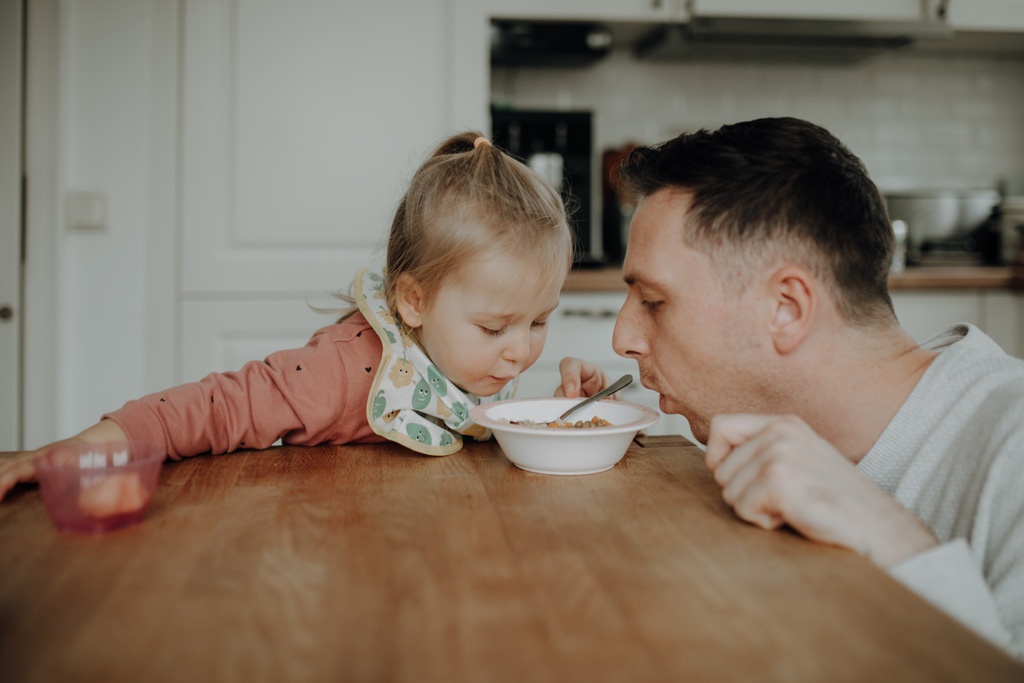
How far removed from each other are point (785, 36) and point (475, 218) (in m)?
2.09

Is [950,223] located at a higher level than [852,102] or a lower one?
lower

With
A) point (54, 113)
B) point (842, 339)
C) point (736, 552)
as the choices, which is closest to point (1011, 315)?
point (842, 339)

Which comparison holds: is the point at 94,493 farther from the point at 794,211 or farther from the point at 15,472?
the point at 794,211

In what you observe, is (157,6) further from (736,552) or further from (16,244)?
(736,552)

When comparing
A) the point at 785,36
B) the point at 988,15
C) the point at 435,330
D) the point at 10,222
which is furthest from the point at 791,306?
the point at 988,15

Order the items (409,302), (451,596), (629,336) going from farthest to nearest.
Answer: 1. (409,302)
2. (629,336)
3. (451,596)

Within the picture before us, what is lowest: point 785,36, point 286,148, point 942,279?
point 942,279

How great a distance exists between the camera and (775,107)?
3.39 meters

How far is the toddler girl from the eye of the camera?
3.97 feet

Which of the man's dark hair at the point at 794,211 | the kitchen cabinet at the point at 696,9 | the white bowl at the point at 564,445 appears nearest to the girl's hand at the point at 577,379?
the white bowl at the point at 564,445

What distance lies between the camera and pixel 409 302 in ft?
4.70

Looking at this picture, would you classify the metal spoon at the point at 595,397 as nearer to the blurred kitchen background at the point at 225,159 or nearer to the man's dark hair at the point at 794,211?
the man's dark hair at the point at 794,211

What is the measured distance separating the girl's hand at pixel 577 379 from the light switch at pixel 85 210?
1785 millimetres

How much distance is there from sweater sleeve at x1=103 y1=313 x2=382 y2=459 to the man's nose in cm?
41
